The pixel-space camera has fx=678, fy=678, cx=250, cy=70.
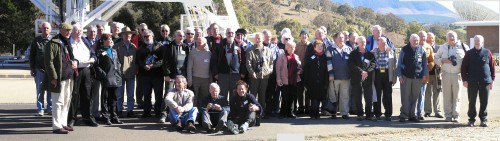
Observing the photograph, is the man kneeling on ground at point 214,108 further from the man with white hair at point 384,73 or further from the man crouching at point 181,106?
the man with white hair at point 384,73

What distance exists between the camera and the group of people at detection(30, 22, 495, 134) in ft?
33.4

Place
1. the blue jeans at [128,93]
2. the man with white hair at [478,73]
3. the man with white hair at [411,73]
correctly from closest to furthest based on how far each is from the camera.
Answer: the man with white hair at [478,73] < the man with white hair at [411,73] < the blue jeans at [128,93]

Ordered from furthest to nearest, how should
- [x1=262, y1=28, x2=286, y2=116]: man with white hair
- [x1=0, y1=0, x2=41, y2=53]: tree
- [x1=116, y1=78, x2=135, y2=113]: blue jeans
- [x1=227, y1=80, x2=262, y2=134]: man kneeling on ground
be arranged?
1. [x1=0, y1=0, x2=41, y2=53]: tree
2. [x1=262, y1=28, x2=286, y2=116]: man with white hair
3. [x1=116, y1=78, x2=135, y2=113]: blue jeans
4. [x1=227, y1=80, x2=262, y2=134]: man kneeling on ground

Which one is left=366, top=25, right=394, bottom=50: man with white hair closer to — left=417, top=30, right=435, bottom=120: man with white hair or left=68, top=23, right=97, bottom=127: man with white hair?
left=417, top=30, right=435, bottom=120: man with white hair

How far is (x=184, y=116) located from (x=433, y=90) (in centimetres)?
470

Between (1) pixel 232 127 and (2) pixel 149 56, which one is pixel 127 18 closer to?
(2) pixel 149 56

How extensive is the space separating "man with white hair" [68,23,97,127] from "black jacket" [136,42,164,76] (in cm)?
126

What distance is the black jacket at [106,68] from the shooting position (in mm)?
10398

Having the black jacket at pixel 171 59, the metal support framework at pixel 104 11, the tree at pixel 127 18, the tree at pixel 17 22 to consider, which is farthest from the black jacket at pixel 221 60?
the tree at pixel 17 22

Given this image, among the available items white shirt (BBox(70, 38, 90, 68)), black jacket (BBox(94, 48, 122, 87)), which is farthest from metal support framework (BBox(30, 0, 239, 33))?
white shirt (BBox(70, 38, 90, 68))

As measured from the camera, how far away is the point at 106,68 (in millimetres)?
10469

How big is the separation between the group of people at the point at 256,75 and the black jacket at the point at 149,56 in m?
0.02

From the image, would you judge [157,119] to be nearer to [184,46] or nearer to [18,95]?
[184,46]

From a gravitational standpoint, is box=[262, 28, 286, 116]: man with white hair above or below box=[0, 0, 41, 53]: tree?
below
